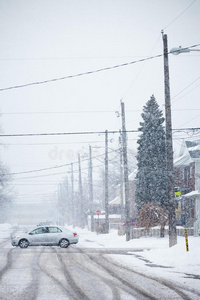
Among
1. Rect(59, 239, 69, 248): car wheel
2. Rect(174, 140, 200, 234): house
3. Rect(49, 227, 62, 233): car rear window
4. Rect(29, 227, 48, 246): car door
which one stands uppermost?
Rect(174, 140, 200, 234): house

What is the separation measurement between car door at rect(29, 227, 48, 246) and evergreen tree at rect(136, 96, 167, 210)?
1354 centimetres

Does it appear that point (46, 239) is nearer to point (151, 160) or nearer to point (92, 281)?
point (151, 160)

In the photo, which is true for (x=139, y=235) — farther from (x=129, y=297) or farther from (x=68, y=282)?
(x=129, y=297)

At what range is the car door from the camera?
91.6 ft

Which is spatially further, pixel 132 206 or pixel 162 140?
pixel 132 206

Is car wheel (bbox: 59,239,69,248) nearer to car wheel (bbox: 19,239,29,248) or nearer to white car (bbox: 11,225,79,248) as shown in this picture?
white car (bbox: 11,225,79,248)

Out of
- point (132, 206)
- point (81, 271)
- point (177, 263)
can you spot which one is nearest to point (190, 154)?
point (132, 206)

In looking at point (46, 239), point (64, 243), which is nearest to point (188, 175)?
point (64, 243)

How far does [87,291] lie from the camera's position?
10.6m

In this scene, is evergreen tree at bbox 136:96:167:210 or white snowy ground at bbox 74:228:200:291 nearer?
white snowy ground at bbox 74:228:200:291

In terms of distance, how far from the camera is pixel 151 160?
40.2 m

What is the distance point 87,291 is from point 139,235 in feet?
75.8

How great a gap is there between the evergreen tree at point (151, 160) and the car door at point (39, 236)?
13.5 metres

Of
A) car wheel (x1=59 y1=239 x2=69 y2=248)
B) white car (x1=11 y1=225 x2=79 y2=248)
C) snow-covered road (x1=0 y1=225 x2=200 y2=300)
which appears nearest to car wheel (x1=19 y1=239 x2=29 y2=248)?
white car (x1=11 y1=225 x2=79 y2=248)
